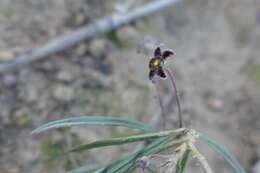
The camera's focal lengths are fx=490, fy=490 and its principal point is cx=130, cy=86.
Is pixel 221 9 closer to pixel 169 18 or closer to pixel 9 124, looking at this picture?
pixel 169 18

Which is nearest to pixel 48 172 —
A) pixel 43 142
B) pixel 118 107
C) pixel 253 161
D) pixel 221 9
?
pixel 43 142

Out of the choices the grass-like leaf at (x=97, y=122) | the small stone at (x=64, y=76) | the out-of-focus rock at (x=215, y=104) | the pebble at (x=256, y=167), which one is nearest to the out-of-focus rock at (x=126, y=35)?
the small stone at (x=64, y=76)

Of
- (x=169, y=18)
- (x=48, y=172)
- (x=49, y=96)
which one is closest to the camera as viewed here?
(x=48, y=172)

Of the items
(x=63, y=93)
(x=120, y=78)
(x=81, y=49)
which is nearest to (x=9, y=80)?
(x=63, y=93)

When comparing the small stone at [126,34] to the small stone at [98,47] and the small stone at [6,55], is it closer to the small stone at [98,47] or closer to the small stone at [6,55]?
the small stone at [98,47]

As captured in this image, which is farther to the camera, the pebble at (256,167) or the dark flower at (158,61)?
the pebble at (256,167)

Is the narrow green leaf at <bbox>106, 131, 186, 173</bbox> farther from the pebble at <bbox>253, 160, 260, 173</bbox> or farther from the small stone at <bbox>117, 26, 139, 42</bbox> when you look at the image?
the small stone at <bbox>117, 26, 139, 42</bbox>

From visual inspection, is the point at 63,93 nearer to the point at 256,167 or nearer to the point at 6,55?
the point at 6,55
